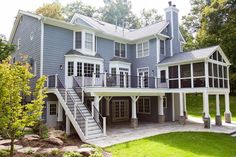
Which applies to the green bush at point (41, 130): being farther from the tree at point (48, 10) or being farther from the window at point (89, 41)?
the tree at point (48, 10)

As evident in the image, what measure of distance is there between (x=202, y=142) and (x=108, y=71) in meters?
9.81

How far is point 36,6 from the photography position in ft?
108

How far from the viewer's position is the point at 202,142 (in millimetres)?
11000

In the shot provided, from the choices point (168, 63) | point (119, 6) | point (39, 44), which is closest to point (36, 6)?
point (119, 6)

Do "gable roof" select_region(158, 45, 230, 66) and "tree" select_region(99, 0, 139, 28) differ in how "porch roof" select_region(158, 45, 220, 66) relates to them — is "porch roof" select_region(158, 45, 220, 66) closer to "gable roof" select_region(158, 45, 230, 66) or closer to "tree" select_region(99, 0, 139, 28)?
"gable roof" select_region(158, 45, 230, 66)

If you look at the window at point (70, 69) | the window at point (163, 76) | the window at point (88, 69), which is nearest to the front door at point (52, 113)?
the window at point (70, 69)

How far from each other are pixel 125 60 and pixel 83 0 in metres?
26.5

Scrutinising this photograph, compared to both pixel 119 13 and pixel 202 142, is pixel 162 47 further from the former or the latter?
pixel 119 13

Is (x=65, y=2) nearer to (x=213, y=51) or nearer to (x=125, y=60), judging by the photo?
(x=125, y=60)

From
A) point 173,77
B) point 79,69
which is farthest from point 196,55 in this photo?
point 79,69

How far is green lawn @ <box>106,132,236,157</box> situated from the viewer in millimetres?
9020

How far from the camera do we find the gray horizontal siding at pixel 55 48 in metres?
14.5

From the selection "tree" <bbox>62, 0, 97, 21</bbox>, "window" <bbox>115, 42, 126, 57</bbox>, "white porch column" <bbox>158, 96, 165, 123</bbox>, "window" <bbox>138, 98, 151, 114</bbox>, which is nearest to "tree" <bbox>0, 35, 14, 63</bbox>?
"window" <bbox>115, 42, 126, 57</bbox>

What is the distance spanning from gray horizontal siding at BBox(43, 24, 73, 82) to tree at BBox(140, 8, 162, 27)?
105ft
